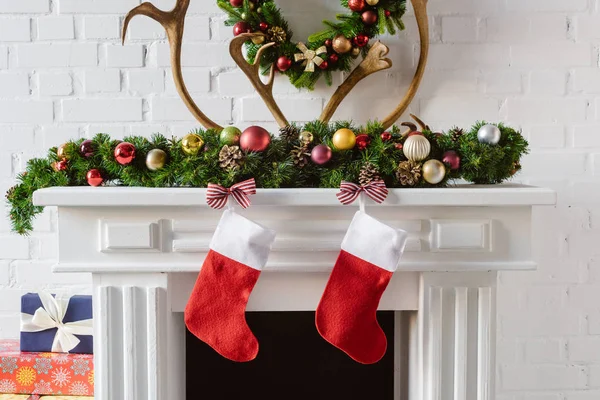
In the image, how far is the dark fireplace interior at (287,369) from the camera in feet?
4.59

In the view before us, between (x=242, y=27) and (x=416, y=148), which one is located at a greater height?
(x=242, y=27)

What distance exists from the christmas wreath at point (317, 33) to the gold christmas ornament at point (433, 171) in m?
0.46

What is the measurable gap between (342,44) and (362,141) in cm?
41

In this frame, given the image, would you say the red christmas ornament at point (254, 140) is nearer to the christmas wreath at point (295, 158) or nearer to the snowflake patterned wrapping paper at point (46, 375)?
→ the christmas wreath at point (295, 158)

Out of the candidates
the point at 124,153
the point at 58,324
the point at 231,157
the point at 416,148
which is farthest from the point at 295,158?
the point at 58,324

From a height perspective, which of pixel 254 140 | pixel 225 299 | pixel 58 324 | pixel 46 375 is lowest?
pixel 46 375

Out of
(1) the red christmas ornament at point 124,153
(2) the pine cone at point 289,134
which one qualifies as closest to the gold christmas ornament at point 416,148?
(2) the pine cone at point 289,134

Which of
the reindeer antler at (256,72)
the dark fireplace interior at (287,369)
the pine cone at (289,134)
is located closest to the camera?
the pine cone at (289,134)

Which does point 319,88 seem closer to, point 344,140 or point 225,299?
point 344,140

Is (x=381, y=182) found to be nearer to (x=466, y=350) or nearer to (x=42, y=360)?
(x=466, y=350)

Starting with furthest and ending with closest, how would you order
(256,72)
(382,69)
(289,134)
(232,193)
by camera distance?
(382,69)
(256,72)
(289,134)
(232,193)

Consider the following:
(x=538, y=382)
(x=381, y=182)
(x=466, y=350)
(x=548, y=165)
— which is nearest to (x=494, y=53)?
(x=548, y=165)

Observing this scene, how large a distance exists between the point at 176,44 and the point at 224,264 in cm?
61

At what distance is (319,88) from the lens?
155 cm
